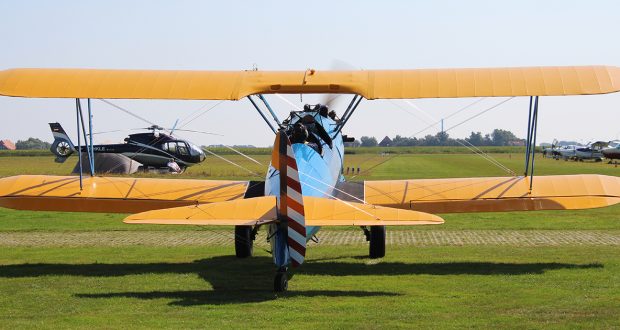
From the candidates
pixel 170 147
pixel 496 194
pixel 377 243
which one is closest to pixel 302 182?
pixel 377 243

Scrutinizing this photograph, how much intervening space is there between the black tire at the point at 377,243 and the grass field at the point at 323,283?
324 millimetres

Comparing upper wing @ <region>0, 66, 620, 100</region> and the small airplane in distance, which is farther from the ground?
upper wing @ <region>0, 66, 620, 100</region>

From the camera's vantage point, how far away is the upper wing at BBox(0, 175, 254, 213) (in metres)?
12.1

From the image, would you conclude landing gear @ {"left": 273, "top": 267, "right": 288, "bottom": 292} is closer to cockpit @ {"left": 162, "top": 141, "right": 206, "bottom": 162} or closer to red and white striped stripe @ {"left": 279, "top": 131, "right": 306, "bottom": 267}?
red and white striped stripe @ {"left": 279, "top": 131, "right": 306, "bottom": 267}

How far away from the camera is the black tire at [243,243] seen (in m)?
12.7

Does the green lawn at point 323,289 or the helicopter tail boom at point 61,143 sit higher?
the helicopter tail boom at point 61,143

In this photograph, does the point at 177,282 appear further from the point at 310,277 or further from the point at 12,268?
the point at 12,268

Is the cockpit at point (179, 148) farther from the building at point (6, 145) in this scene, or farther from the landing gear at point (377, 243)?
the building at point (6, 145)

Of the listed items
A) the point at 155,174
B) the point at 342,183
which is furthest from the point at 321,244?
the point at 155,174

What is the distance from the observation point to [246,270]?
447 inches

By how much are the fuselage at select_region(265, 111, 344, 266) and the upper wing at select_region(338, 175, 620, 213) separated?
57 centimetres

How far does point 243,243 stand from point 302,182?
302cm

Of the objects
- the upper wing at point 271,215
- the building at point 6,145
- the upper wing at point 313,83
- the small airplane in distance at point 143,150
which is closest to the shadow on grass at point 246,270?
the upper wing at point 271,215

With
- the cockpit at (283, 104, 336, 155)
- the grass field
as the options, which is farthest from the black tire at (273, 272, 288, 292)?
the cockpit at (283, 104, 336, 155)
